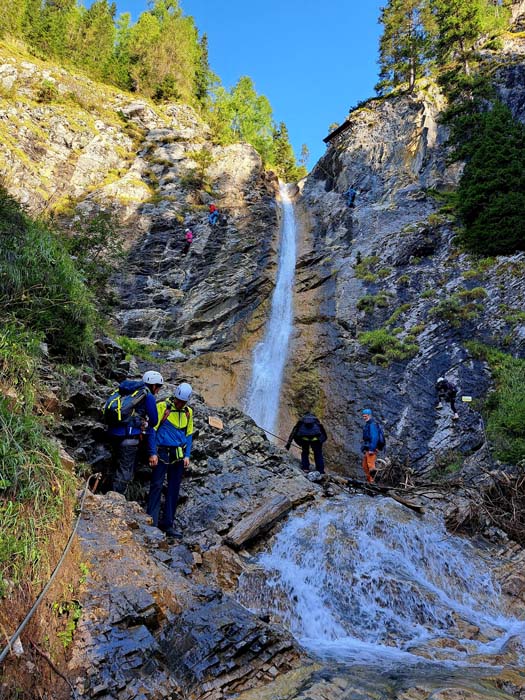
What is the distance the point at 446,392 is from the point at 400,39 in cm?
3266

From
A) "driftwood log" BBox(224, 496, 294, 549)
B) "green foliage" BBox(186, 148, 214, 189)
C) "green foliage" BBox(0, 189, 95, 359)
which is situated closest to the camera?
"driftwood log" BBox(224, 496, 294, 549)

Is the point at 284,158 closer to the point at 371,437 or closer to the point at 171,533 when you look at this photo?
the point at 371,437

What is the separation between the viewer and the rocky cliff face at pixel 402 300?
41.3ft

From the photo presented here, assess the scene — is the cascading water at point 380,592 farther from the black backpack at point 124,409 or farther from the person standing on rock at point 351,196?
the person standing on rock at point 351,196

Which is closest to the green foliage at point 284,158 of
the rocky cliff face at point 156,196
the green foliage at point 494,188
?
the rocky cliff face at point 156,196

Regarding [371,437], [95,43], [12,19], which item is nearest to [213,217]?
[371,437]

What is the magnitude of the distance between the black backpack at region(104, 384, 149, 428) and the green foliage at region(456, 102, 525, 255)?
15.1 metres

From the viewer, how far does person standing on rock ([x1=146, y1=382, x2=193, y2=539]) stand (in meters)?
6.41

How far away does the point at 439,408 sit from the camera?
1241cm

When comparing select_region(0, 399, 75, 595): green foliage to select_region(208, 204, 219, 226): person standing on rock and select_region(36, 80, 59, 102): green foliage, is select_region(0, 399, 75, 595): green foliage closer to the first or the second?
select_region(208, 204, 219, 226): person standing on rock

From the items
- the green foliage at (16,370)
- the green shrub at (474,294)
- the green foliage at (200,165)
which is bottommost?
the green foliage at (16,370)

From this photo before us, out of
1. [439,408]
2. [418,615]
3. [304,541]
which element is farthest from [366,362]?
[418,615]

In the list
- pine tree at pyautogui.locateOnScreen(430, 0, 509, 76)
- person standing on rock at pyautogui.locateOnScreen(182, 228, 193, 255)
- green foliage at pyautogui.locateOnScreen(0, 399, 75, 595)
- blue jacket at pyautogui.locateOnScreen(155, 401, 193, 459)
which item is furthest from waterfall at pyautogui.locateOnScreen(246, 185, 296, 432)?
pine tree at pyautogui.locateOnScreen(430, 0, 509, 76)

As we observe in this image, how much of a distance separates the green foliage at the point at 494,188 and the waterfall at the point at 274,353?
855 centimetres
